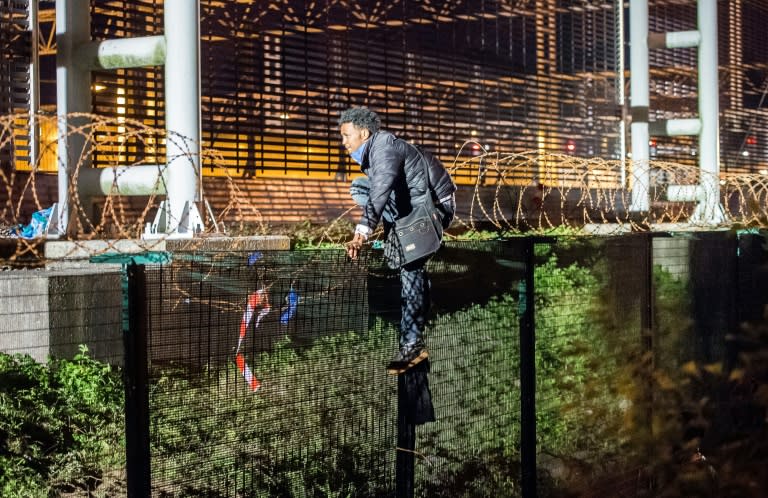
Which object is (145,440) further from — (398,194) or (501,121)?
(501,121)

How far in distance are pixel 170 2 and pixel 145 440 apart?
6.70m

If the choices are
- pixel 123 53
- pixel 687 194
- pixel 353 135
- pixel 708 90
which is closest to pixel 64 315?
pixel 353 135

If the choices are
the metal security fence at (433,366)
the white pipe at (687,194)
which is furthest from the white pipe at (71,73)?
the white pipe at (687,194)

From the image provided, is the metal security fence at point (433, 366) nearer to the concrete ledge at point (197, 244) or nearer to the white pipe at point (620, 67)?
the concrete ledge at point (197, 244)

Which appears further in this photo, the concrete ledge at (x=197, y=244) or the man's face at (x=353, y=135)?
the concrete ledge at (x=197, y=244)

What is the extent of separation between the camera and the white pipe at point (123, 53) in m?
10.3

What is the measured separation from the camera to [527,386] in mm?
6316

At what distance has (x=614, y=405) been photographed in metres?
7.44

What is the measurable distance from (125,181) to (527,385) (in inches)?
217

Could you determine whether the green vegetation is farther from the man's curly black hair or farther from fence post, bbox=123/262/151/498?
the man's curly black hair

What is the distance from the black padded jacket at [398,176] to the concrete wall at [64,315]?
1.92m

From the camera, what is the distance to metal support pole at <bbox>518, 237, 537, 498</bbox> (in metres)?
6.29

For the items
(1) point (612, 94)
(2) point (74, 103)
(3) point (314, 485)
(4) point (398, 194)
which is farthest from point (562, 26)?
(3) point (314, 485)

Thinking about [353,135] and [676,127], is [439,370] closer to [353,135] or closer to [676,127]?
[353,135]
